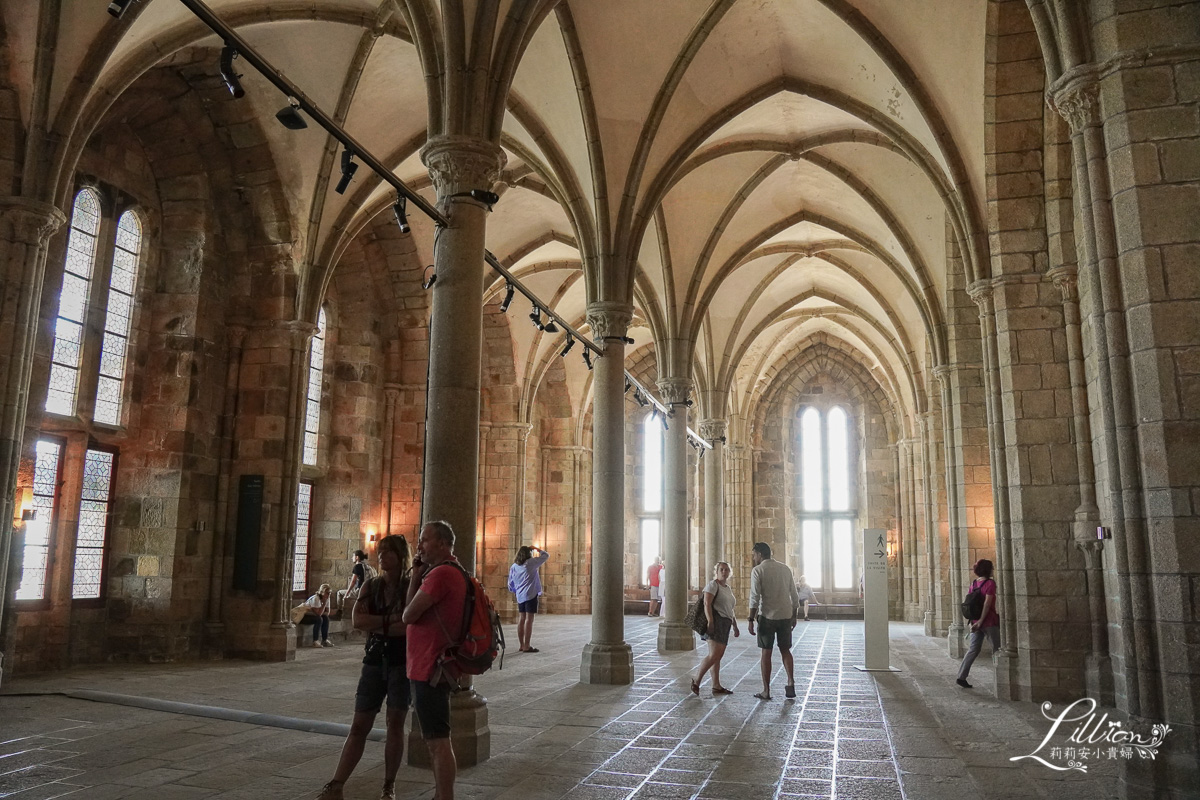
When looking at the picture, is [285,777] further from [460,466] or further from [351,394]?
[351,394]

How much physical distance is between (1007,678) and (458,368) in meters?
6.67

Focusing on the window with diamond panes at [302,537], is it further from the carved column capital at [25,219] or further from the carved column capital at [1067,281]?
the carved column capital at [1067,281]

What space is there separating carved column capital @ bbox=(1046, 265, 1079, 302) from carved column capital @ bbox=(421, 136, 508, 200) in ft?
19.3

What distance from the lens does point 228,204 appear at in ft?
44.6

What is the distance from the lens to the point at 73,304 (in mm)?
11859

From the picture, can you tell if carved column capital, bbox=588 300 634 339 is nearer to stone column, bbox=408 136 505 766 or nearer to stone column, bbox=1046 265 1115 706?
stone column, bbox=408 136 505 766

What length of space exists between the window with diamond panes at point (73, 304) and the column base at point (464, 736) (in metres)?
8.35

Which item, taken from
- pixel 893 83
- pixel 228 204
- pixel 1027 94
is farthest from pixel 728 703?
pixel 228 204

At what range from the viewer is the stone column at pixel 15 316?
8.88 meters

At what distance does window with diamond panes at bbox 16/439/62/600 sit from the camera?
36.1 feet

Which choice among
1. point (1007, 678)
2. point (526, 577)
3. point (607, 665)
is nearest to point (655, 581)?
point (526, 577)

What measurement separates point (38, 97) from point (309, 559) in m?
9.40

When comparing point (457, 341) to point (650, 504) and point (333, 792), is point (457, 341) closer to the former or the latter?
point (333, 792)

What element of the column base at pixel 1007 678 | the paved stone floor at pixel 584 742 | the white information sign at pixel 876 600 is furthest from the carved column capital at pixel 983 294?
the paved stone floor at pixel 584 742
